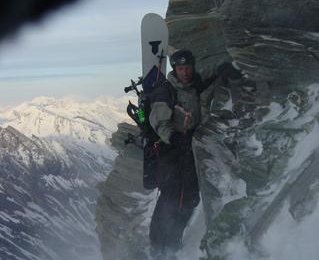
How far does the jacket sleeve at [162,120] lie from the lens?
1169 centimetres

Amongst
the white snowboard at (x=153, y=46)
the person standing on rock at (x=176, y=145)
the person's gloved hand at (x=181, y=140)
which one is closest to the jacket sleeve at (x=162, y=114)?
the person standing on rock at (x=176, y=145)

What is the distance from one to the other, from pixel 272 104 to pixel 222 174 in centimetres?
235

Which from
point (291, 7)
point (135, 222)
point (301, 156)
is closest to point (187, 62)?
point (301, 156)

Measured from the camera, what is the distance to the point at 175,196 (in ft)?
41.3

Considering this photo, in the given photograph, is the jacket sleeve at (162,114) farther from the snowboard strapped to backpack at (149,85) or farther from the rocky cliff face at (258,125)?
the rocky cliff face at (258,125)

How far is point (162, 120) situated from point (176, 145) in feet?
2.50

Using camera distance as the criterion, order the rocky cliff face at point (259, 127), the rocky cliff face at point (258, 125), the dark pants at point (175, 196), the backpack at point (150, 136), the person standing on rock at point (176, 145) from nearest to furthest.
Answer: the rocky cliff face at point (258, 125) < the rocky cliff face at point (259, 127) < the person standing on rock at point (176, 145) < the backpack at point (150, 136) < the dark pants at point (175, 196)

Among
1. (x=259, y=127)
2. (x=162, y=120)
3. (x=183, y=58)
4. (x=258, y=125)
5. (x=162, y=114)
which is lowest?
(x=258, y=125)

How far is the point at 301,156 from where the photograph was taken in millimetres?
11742

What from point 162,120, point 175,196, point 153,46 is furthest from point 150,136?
point 153,46

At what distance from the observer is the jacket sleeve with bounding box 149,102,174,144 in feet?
38.3

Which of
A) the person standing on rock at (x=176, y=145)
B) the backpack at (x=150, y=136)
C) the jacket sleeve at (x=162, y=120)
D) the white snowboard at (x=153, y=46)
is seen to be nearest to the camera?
the jacket sleeve at (x=162, y=120)

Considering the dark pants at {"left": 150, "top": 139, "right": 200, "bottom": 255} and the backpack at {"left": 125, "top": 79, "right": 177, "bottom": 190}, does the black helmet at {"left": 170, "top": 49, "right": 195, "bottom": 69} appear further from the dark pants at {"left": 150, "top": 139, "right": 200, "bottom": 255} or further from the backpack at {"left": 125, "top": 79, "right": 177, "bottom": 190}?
the dark pants at {"left": 150, "top": 139, "right": 200, "bottom": 255}

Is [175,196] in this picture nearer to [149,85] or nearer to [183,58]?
[183,58]
